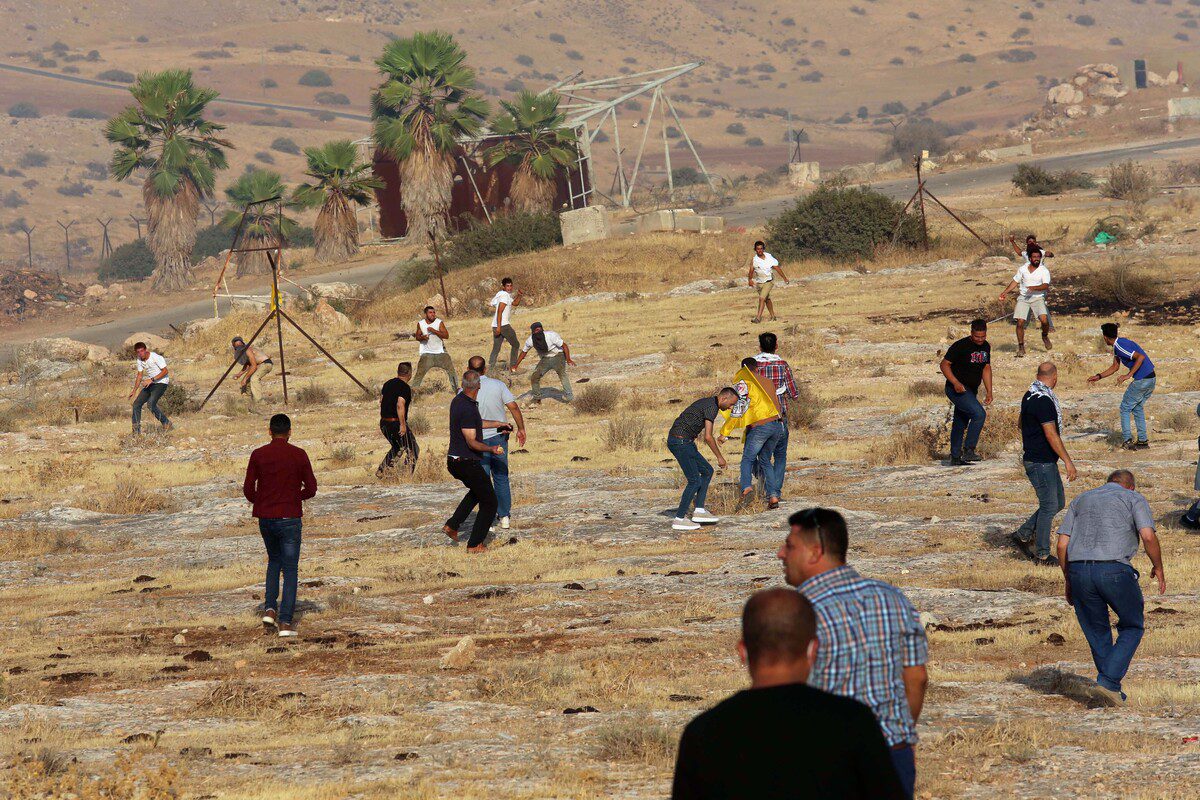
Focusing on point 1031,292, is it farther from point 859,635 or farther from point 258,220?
point 258,220

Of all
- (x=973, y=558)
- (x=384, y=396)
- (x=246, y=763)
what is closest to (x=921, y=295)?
(x=384, y=396)

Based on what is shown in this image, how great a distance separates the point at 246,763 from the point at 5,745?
1494 mm

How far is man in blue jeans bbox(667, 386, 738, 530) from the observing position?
14.5 meters

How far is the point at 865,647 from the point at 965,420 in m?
13.2

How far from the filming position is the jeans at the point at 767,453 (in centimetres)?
1548

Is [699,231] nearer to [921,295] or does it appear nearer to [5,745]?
[921,295]

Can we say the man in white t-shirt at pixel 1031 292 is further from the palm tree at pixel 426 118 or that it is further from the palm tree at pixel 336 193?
the palm tree at pixel 336 193

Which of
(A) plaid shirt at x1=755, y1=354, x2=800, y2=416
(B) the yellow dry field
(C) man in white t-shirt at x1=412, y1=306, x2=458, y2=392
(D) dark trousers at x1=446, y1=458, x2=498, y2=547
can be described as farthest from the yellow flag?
(C) man in white t-shirt at x1=412, y1=306, x2=458, y2=392

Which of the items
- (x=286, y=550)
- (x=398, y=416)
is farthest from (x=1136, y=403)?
(x=286, y=550)

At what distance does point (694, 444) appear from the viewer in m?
14.9

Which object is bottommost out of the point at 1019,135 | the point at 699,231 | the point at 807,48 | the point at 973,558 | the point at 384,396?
the point at 973,558

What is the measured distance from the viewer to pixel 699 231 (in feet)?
161

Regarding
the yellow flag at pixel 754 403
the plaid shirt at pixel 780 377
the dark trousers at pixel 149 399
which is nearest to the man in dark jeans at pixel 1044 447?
the yellow flag at pixel 754 403

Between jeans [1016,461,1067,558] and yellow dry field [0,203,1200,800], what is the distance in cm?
29
